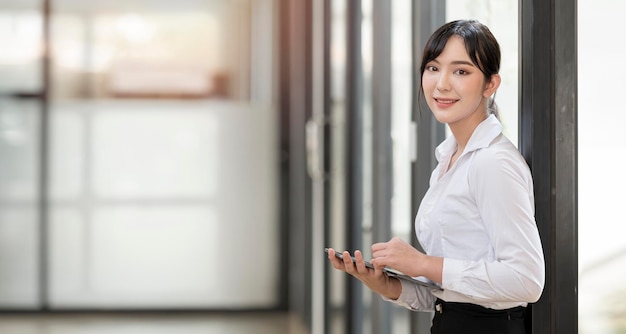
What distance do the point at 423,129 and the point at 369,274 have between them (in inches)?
37.0

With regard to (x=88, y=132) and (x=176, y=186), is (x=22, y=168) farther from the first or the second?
(x=176, y=186)

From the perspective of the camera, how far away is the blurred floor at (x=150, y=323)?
559 cm

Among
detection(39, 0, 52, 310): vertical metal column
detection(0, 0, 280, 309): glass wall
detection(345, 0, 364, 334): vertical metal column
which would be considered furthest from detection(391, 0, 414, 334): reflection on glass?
detection(39, 0, 52, 310): vertical metal column

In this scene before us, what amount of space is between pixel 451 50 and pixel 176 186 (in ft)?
16.6

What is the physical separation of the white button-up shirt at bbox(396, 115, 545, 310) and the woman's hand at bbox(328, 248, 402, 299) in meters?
0.09

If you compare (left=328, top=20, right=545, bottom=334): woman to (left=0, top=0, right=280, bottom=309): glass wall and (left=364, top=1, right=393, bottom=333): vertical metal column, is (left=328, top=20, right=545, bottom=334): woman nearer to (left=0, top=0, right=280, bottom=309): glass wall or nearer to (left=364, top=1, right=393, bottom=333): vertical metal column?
(left=364, top=1, right=393, bottom=333): vertical metal column

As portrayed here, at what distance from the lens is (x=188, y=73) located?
6406mm

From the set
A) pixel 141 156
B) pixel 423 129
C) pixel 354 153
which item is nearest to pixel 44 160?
pixel 141 156

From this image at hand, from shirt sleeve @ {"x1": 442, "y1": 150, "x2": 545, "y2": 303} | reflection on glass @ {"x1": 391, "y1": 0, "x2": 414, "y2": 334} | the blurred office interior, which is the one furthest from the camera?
the blurred office interior

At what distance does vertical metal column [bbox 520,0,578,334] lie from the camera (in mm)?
1528
